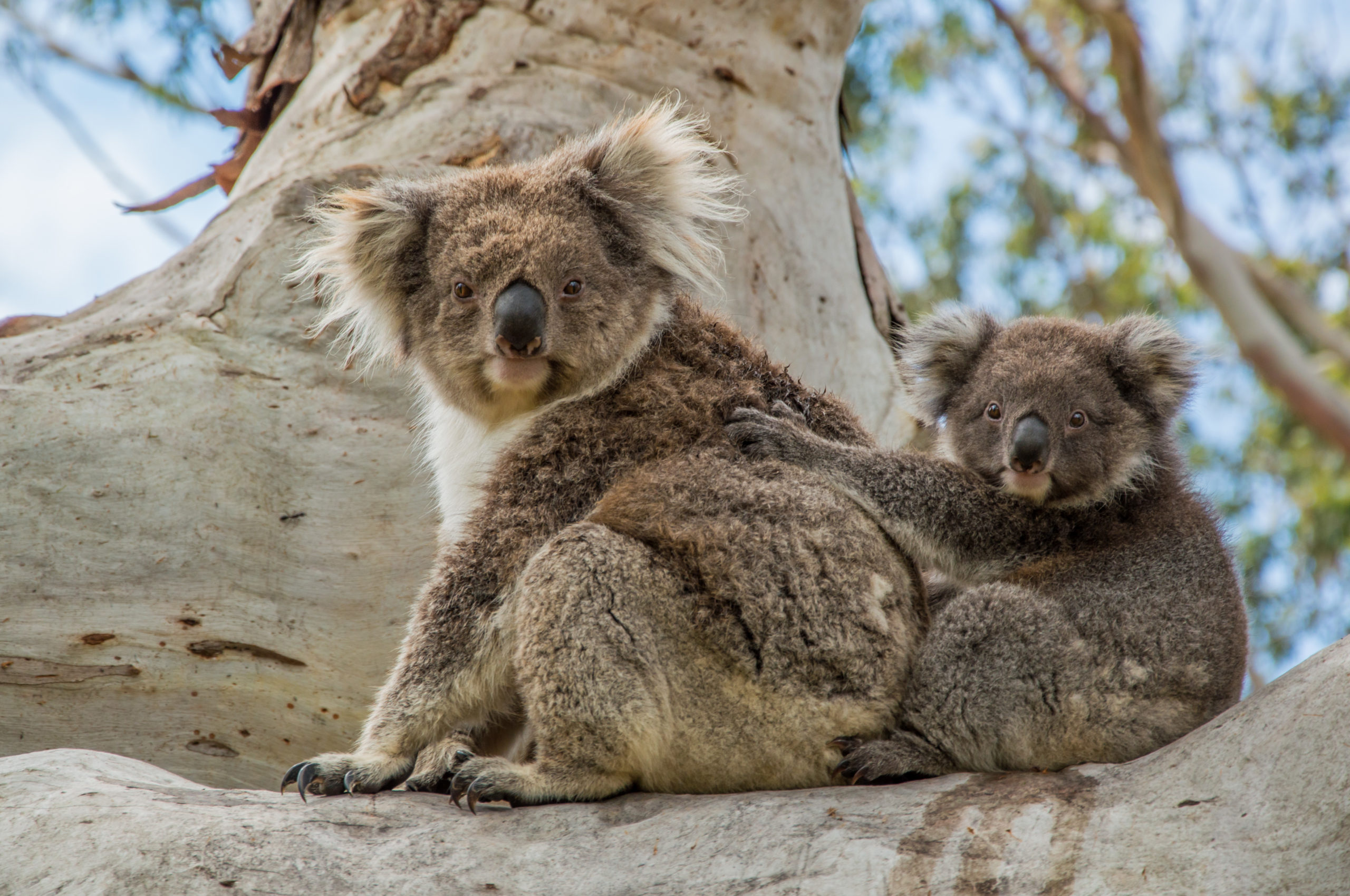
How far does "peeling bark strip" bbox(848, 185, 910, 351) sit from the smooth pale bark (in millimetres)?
3472

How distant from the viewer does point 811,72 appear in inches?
262

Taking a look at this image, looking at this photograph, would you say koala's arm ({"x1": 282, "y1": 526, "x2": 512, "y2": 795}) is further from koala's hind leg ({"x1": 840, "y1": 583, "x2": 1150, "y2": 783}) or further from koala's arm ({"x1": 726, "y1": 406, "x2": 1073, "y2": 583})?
koala's hind leg ({"x1": 840, "y1": 583, "x2": 1150, "y2": 783})

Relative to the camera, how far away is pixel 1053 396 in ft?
14.3

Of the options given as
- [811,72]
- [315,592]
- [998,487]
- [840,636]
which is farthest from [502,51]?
[840,636]

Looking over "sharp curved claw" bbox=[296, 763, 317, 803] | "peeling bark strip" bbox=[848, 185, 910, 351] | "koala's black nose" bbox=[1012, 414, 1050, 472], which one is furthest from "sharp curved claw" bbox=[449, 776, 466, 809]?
"peeling bark strip" bbox=[848, 185, 910, 351]

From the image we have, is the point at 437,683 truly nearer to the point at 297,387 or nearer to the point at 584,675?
the point at 584,675

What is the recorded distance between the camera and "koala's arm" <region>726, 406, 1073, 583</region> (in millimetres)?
4062

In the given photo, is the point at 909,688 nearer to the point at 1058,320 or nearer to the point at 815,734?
the point at 815,734

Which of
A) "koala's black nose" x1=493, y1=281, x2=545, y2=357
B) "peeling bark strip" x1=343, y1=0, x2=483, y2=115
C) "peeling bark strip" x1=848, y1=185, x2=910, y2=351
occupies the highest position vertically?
"peeling bark strip" x1=343, y1=0, x2=483, y2=115

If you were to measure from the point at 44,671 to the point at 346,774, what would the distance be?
5.22ft

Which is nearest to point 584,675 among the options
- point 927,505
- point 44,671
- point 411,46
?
point 927,505

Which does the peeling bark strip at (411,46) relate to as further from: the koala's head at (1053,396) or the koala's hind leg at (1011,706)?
the koala's hind leg at (1011,706)

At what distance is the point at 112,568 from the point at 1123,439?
3.97 metres

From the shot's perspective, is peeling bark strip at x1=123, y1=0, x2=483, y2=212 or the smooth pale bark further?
peeling bark strip at x1=123, y1=0, x2=483, y2=212
